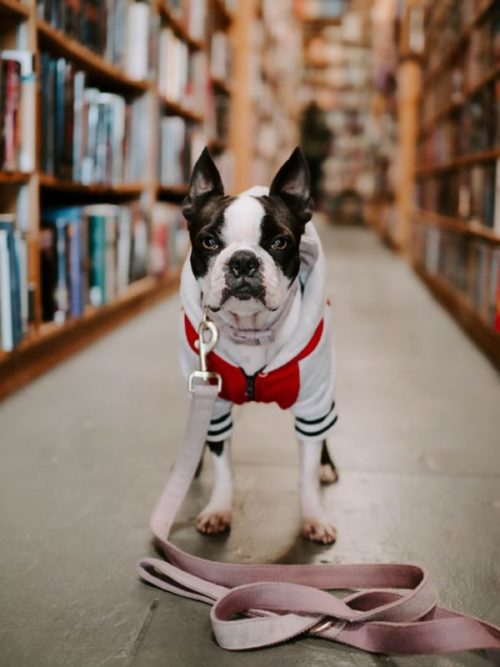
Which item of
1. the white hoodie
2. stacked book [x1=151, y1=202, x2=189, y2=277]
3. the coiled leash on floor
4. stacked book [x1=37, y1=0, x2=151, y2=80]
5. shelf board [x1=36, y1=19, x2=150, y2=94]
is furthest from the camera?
stacked book [x1=151, y1=202, x2=189, y2=277]

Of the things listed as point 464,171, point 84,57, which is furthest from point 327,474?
point 464,171

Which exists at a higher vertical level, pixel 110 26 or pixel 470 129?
pixel 110 26

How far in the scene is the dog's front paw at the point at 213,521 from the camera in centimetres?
134

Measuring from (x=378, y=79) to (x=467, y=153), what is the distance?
5258 mm

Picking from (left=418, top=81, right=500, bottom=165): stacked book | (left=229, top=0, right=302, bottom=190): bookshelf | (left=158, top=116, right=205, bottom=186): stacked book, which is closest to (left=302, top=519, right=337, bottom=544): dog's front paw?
(left=418, top=81, right=500, bottom=165): stacked book

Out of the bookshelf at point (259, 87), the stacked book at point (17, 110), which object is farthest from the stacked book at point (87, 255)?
the bookshelf at point (259, 87)

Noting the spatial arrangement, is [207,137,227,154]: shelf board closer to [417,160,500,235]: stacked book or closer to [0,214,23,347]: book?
[417,160,500,235]: stacked book

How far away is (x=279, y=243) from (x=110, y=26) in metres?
2.12

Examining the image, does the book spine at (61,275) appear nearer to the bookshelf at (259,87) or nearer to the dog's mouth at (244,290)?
the dog's mouth at (244,290)

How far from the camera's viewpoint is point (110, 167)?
2.99 m

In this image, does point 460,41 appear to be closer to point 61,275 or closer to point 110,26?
point 110,26

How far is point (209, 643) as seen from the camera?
39.1 inches

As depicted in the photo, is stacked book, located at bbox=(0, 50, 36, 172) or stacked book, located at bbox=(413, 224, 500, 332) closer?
stacked book, located at bbox=(0, 50, 36, 172)

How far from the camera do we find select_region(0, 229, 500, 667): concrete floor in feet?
3.31
